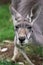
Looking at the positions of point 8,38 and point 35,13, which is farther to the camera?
point 8,38

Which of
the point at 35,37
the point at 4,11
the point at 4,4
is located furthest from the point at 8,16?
the point at 35,37

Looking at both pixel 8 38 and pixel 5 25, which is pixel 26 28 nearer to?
pixel 8 38

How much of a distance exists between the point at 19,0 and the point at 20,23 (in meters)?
1.45

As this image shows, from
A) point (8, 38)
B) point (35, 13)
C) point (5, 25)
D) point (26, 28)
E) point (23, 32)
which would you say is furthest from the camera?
point (5, 25)

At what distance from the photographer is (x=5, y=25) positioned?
7586 millimetres

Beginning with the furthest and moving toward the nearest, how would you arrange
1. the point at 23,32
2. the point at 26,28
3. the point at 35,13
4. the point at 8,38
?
the point at 8,38 < the point at 35,13 < the point at 26,28 < the point at 23,32

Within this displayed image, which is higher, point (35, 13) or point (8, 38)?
point (35, 13)

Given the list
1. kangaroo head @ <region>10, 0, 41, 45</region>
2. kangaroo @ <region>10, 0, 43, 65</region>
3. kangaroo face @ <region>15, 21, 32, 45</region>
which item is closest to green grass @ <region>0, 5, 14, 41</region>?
kangaroo @ <region>10, 0, 43, 65</region>

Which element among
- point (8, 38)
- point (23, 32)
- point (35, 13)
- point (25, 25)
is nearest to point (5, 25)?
point (8, 38)

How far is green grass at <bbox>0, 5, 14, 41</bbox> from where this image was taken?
6.80 metres

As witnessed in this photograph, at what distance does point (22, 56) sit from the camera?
585 cm

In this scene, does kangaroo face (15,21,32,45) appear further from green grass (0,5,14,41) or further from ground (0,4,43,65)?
green grass (0,5,14,41)

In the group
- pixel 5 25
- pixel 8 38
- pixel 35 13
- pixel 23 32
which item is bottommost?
pixel 8 38

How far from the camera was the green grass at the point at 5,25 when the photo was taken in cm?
680
